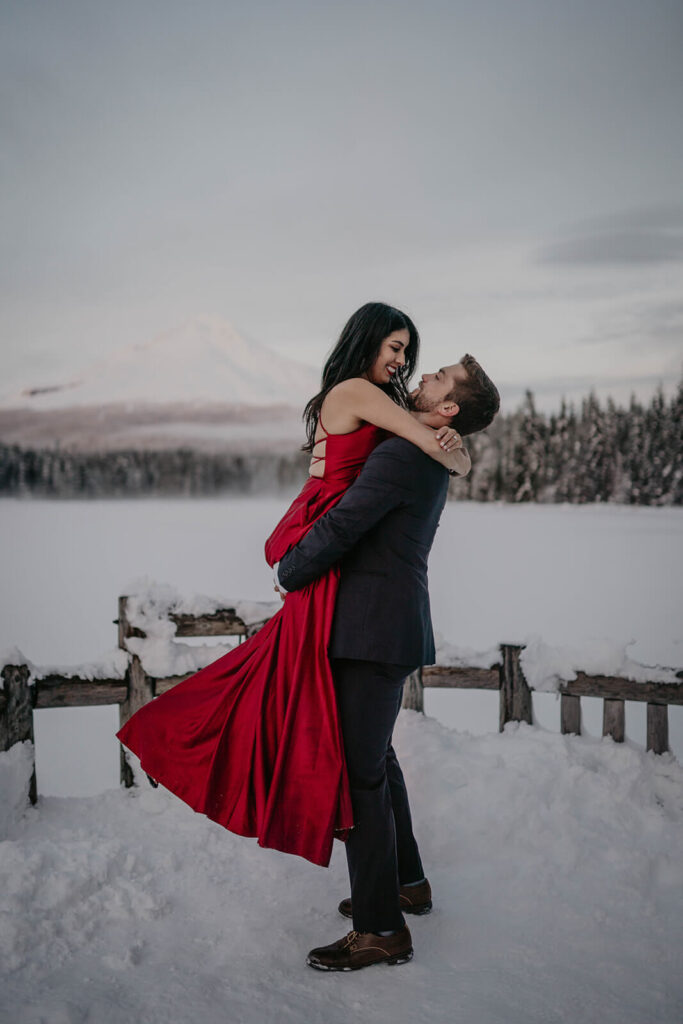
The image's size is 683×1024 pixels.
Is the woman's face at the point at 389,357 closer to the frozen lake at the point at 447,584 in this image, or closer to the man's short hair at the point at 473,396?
the man's short hair at the point at 473,396

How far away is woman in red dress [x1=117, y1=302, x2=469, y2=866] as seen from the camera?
2.51m

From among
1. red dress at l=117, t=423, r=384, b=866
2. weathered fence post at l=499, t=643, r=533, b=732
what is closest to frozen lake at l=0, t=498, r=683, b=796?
weathered fence post at l=499, t=643, r=533, b=732

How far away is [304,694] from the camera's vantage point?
8.48ft

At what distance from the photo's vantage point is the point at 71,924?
8.91 ft

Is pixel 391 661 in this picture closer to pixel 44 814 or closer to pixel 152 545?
pixel 44 814

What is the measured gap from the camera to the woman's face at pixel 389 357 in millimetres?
2631

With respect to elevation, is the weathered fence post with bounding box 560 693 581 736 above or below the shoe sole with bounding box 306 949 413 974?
above

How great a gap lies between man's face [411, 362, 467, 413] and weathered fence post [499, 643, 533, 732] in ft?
6.63

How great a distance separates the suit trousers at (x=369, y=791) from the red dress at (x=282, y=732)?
0.05 m

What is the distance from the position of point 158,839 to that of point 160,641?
3.21ft

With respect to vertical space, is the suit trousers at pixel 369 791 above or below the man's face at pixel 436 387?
below

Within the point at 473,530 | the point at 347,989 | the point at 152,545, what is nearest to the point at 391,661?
the point at 347,989

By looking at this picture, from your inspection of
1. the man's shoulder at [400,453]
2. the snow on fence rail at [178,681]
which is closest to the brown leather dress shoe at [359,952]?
the man's shoulder at [400,453]

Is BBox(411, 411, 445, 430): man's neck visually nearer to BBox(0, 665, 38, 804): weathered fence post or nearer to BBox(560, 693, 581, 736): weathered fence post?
BBox(560, 693, 581, 736): weathered fence post
